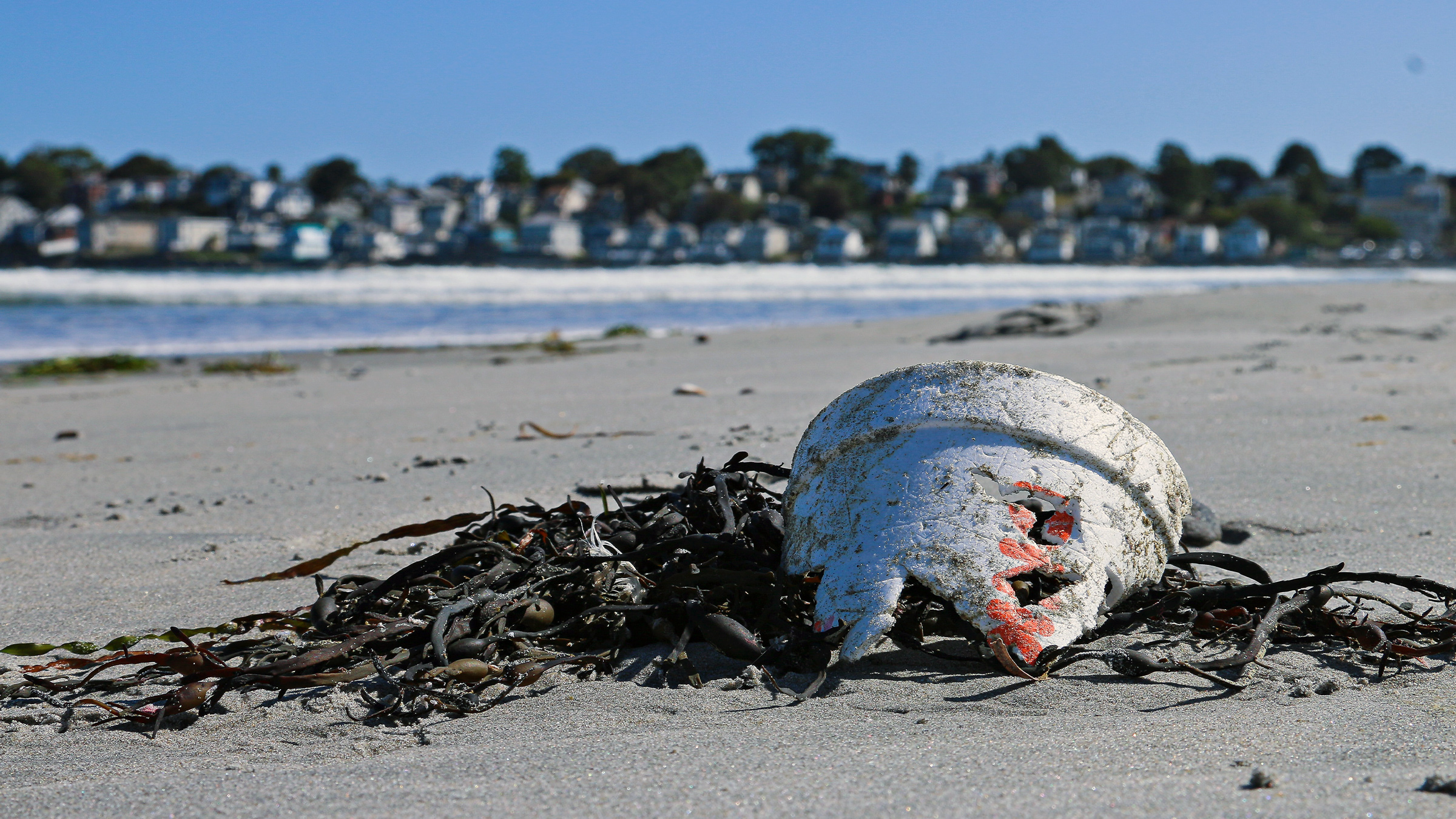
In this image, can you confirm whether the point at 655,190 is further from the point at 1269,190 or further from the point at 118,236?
the point at 1269,190

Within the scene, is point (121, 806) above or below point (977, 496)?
below

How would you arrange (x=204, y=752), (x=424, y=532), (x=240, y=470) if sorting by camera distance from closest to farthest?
(x=204, y=752) → (x=424, y=532) → (x=240, y=470)

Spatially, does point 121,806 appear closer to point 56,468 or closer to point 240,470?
point 240,470

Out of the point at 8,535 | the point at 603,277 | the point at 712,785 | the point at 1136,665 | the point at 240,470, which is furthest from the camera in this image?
the point at 603,277

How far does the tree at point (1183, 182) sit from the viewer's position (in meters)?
101

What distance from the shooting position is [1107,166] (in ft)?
409

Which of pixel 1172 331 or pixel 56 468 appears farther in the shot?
pixel 1172 331

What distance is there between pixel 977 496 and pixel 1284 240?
89556 mm

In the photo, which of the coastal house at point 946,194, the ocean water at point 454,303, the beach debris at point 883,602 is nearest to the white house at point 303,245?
the ocean water at point 454,303

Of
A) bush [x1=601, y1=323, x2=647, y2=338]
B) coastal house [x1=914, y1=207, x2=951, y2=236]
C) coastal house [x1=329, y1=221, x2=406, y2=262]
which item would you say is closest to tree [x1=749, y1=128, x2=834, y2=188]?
coastal house [x1=914, y1=207, x2=951, y2=236]

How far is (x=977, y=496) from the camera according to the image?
206cm

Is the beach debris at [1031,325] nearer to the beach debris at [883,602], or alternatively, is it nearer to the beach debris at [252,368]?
the beach debris at [252,368]

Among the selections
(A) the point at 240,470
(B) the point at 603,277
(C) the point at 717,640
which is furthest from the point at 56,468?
(B) the point at 603,277

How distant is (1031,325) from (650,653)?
9.41 metres
